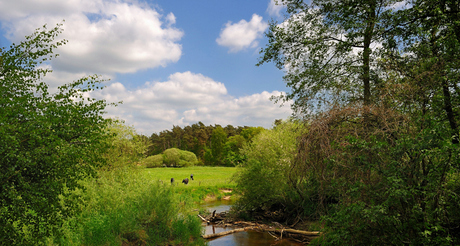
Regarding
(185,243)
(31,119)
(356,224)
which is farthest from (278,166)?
(31,119)

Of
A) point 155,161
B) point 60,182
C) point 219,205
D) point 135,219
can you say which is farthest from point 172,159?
point 60,182

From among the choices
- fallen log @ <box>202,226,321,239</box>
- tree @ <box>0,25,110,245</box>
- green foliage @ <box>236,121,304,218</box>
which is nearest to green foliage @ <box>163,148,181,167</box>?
green foliage @ <box>236,121,304,218</box>

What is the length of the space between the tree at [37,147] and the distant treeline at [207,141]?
159 feet

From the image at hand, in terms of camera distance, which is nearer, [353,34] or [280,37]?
[353,34]

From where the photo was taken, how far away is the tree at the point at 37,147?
251 inches

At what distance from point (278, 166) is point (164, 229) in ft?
29.0

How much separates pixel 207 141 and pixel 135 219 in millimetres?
69589

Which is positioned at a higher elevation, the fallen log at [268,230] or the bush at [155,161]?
the bush at [155,161]

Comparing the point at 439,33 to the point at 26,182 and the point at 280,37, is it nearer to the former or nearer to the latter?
the point at 280,37

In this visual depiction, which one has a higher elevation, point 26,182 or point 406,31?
point 406,31

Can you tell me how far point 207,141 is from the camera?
265ft

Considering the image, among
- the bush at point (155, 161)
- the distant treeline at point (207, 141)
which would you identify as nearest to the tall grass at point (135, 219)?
the distant treeline at point (207, 141)

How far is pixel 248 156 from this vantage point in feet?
66.7

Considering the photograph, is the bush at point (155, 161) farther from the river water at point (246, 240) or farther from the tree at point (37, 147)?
the tree at point (37, 147)
